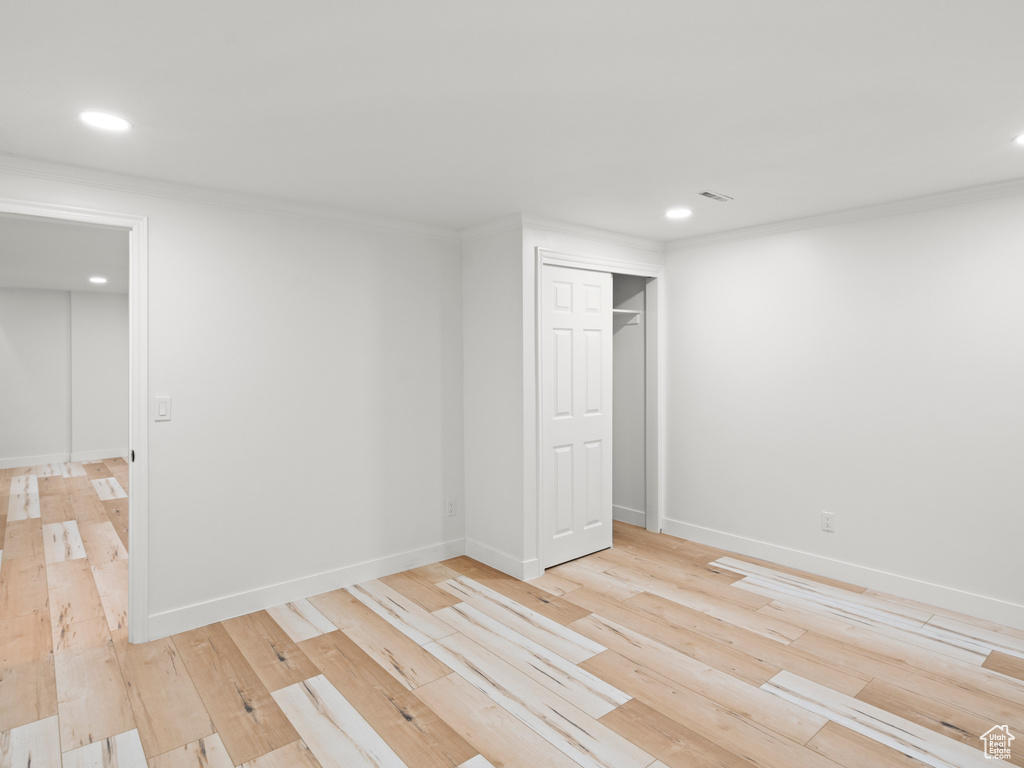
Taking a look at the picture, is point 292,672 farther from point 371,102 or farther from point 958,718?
point 958,718

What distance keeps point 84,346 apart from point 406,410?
6865 millimetres

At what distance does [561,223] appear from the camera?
154 inches

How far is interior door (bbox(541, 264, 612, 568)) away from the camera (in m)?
3.91

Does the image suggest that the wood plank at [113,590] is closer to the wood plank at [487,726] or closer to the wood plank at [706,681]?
the wood plank at [487,726]

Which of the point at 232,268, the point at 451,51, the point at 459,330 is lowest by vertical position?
the point at 459,330

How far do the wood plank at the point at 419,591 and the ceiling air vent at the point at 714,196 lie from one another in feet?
9.06

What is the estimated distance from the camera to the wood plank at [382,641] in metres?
2.68

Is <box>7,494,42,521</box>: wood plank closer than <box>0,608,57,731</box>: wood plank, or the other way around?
<box>0,608,57,731</box>: wood plank

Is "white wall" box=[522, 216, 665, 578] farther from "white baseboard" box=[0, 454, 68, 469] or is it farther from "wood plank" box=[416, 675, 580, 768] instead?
"white baseboard" box=[0, 454, 68, 469]

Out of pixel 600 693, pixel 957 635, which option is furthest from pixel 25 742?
pixel 957 635

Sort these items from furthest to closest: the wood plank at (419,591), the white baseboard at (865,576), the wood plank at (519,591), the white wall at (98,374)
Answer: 1. the white wall at (98,374)
2. the wood plank at (419,591)
3. the wood plank at (519,591)
4. the white baseboard at (865,576)

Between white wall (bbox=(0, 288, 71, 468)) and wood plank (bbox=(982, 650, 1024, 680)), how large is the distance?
10090 mm

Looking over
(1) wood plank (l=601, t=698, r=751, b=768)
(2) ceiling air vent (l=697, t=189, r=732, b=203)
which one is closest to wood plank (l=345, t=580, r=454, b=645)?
(1) wood plank (l=601, t=698, r=751, b=768)

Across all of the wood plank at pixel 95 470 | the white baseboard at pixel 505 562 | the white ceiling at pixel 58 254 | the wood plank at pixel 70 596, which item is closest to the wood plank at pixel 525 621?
the white baseboard at pixel 505 562
